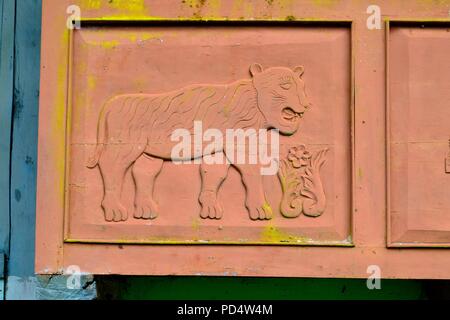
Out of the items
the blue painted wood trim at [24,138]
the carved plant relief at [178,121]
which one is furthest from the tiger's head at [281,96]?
the blue painted wood trim at [24,138]

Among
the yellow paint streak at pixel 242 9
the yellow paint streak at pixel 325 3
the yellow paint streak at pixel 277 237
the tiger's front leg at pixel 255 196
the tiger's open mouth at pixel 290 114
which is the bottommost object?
the yellow paint streak at pixel 277 237

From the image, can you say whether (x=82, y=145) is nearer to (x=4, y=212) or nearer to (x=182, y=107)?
(x=182, y=107)

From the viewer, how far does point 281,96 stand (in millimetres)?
2344

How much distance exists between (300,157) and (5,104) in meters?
1.27

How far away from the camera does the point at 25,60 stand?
2.75m

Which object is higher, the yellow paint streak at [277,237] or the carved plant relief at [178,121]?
the carved plant relief at [178,121]

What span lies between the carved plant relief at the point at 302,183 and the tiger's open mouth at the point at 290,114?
0.10 metres

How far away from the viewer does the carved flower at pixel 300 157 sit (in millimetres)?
2316

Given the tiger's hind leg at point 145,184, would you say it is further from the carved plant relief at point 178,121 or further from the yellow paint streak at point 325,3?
the yellow paint streak at point 325,3

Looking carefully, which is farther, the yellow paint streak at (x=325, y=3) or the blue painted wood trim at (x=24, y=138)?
the blue painted wood trim at (x=24, y=138)

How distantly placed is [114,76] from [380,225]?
1089 mm

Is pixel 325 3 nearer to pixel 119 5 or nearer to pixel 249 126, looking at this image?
pixel 249 126

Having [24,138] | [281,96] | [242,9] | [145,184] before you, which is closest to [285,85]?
[281,96]

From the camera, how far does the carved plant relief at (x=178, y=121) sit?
234 centimetres
